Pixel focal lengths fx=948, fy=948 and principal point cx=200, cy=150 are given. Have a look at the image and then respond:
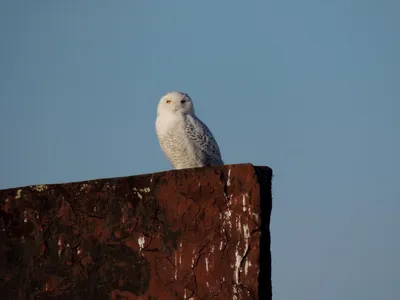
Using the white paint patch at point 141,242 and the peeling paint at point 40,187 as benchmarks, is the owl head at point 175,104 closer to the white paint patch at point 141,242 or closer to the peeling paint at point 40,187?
the peeling paint at point 40,187

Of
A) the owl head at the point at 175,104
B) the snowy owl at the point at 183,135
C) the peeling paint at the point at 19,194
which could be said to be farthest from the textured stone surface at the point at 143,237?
the owl head at the point at 175,104

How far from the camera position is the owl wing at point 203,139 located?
891 centimetres

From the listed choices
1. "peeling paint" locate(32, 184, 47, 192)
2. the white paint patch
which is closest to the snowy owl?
"peeling paint" locate(32, 184, 47, 192)

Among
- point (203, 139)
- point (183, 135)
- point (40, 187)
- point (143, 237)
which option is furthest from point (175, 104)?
point (143, 237)

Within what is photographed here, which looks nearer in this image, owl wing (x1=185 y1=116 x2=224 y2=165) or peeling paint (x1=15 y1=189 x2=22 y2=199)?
peeling paint (x1=15 y1=189 x2=22 y2=199)

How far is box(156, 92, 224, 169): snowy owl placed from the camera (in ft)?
29.2

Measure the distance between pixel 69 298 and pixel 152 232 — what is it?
841 millimetres

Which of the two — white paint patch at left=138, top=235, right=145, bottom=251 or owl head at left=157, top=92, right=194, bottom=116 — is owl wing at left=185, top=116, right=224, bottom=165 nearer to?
owl head at left=157, top=92, right=194, bottom=116

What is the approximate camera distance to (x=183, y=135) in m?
8.90

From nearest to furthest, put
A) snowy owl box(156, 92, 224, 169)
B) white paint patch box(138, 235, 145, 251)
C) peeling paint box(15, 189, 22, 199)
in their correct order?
white paint patch box(138, 235, 145, 251) → peeling paint box(15, 189, 22, 199) → snowy owl box(156, 92, 224, 169)

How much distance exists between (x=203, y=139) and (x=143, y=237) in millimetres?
2232

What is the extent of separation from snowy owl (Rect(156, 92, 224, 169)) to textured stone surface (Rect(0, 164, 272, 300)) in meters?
1.87

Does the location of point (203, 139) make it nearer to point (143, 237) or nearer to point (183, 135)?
point (183, 135)

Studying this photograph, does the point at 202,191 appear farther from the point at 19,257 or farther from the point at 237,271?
the point at 19,257
